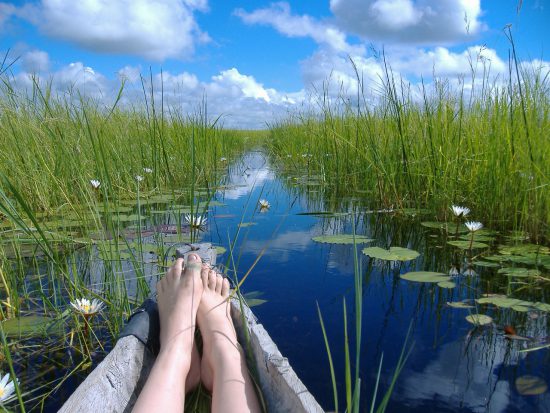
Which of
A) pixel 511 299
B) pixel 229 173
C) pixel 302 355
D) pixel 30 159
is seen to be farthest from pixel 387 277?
pixel 229 173

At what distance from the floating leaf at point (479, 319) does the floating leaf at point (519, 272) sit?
0.39m

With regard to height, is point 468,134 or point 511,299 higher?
point 468,134

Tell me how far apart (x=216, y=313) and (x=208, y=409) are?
0.27m

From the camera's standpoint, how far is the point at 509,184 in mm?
2221

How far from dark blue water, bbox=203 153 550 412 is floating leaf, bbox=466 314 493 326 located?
24 millimetres

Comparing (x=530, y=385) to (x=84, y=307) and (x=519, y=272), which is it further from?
(x=84, y=307)

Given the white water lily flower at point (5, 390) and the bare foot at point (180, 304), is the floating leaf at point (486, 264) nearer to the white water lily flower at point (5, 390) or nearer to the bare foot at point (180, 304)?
the bare foot at point (180, 304)

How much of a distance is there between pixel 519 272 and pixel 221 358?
4.20 ft

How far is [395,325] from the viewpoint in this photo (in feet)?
4.83

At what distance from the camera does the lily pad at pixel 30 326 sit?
1.37m

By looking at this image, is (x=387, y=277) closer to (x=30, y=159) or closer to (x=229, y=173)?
(x=30, y=159)

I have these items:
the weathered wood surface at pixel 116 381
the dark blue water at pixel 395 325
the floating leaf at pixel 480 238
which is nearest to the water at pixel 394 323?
the dark blue water at pixel 395 325

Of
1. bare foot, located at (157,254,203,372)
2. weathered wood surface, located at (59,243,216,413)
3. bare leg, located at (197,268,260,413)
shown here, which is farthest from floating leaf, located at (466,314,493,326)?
weathered wood surface, located at (59,243,216,413)

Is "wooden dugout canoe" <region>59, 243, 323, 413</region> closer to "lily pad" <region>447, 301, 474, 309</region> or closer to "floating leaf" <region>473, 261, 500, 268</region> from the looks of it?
"lily pad" <region>447, 301, 474, 309</region>
